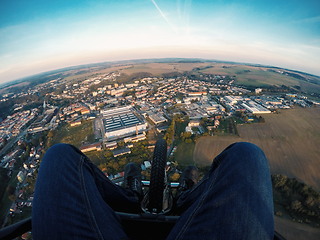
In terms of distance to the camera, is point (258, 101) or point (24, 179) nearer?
A: point (24, 179)

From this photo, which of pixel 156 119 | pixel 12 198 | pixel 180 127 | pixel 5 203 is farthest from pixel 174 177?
pixel 5 203

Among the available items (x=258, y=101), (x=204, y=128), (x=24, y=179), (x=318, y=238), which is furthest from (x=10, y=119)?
(x=258, y=101)

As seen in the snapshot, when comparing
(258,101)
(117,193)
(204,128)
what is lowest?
(204,128)

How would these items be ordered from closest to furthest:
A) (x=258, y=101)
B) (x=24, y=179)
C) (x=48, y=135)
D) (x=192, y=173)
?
(x=192, y=173) → (x=24, y=179) → (x=48, y=135) → (x=258, y=101)

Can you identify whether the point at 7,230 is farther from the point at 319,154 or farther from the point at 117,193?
the point at 319,154

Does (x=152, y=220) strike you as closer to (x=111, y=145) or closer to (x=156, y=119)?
(x=111, y=145)

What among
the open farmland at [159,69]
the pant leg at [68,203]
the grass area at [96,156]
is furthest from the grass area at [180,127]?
the open farmland at [159,69]
